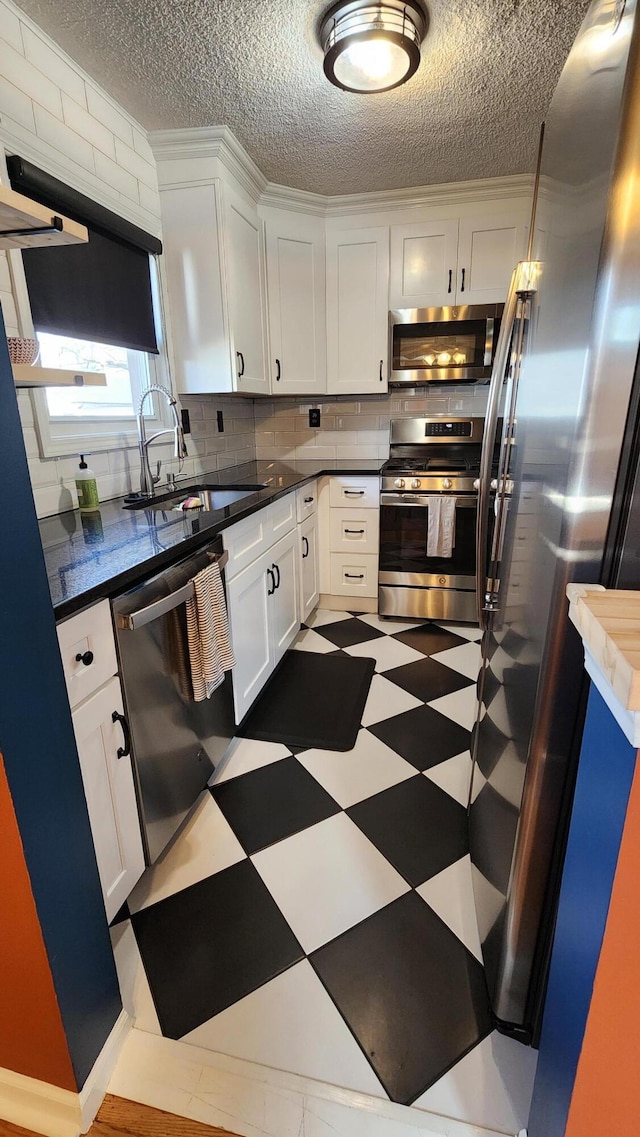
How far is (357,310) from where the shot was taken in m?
3.08

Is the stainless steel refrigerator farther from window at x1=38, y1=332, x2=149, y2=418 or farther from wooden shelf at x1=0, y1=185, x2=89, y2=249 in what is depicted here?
window at x1=38, y1=332, x2=149, y2=418

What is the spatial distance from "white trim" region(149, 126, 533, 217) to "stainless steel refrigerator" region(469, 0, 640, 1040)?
1701 millimetres

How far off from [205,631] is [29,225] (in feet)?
3.23

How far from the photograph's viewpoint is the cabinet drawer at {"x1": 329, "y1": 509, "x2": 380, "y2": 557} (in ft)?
10.0

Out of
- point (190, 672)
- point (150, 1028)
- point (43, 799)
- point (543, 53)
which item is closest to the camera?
point (43, 799)

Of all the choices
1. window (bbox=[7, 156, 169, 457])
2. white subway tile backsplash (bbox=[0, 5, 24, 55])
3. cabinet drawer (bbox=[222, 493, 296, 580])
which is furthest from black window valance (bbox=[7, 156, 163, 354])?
cabinet drawer (bbox=[222, 493, 296, 580])

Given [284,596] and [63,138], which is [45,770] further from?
[63,138]

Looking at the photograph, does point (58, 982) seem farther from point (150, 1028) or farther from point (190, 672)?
point (190, 672)

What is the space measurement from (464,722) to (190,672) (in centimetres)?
118

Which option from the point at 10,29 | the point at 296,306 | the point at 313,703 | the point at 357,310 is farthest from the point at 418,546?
the point at 10,29

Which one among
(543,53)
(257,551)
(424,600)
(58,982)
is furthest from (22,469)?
(424,600)

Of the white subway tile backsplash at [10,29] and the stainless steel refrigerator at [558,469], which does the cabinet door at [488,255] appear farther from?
the white subway tile backsplash at [10,29]

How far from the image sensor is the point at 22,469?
727 mm

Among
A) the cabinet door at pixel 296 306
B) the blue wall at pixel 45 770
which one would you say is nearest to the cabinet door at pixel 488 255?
the cabinet door at pixel 296 306
